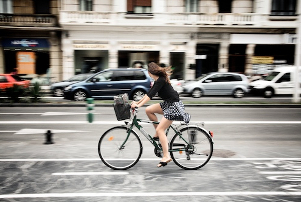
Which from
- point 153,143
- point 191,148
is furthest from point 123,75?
point 191,148

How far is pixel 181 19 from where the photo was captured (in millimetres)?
23219

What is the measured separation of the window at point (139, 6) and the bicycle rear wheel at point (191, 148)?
65.1 ft

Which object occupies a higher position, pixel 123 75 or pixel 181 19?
pixel 181 19

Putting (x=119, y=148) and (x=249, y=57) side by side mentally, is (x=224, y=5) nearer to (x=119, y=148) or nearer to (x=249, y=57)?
(x=249, y=57)

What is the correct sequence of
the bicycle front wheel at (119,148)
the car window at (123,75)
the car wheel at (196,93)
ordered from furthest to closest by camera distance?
the car wheel at (196,93)
the car window at (123,75)
the bicycle front wheel at (119,148)

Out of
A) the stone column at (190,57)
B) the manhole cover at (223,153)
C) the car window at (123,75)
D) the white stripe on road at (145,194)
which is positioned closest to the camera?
the white stripe on road at (145,194)

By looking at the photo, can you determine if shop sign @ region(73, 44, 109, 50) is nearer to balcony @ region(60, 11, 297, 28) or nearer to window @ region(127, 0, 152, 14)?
balcony @ region(60, 11, 297, 28)

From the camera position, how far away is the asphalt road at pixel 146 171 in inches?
161

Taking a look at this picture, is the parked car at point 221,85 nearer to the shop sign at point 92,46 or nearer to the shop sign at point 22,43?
the shop sign at point 92,46

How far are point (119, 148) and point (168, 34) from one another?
19261mm

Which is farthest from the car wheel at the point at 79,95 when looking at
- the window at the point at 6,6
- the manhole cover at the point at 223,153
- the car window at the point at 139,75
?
the window at the point at 6,6

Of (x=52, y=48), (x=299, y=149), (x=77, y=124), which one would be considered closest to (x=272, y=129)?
(x=299, y=149)

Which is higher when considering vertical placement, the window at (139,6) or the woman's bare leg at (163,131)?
the window at (139,6)

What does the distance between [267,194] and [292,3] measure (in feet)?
78.7
